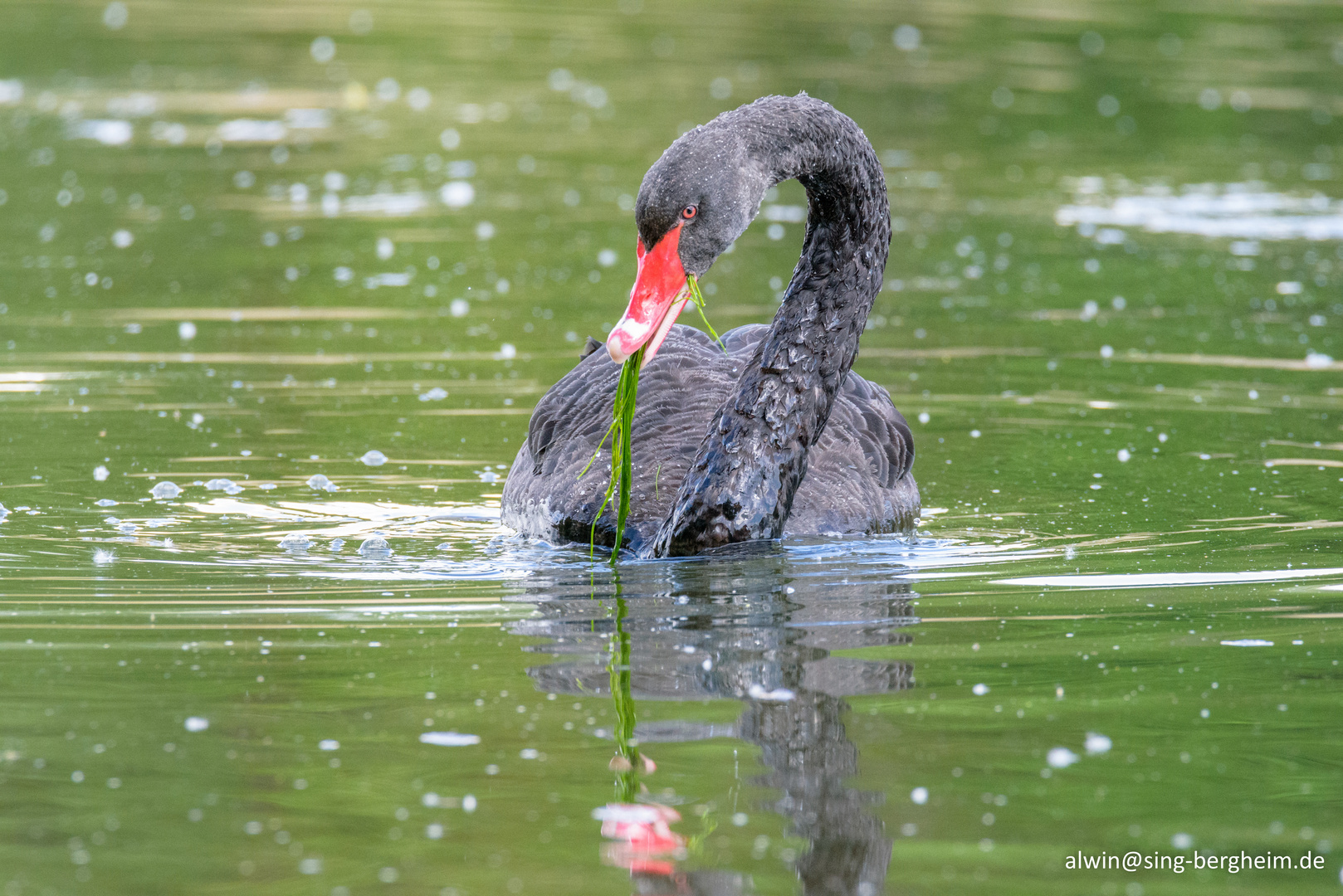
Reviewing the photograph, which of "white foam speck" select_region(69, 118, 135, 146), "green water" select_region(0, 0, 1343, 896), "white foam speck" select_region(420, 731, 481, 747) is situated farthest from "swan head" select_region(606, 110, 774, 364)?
"white foam speck" select_region(69, 118, 135, 146)

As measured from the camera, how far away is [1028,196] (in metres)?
17.2

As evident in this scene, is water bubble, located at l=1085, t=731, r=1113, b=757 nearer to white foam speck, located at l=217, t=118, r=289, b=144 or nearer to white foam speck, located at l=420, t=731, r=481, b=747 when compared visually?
white foam speck, located at l=420, t=731, r=481, b=747

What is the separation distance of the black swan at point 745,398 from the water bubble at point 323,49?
19.1 metres

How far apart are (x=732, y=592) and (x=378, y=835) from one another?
256 cm

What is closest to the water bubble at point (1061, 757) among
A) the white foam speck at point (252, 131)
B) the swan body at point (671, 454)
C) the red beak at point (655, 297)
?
the red beak at point (655, 297)

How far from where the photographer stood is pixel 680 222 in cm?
661

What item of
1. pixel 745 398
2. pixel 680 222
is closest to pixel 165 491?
pixel 745 398

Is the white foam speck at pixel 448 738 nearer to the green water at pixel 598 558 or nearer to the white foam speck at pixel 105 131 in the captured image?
the green water at pixel 598 558

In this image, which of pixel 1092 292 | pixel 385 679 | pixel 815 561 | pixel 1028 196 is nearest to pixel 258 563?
pixel 385 679

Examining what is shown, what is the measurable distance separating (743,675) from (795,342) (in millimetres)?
2263

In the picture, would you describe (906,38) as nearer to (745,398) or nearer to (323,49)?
(323,49)

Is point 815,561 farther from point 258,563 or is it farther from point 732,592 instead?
point 258,563

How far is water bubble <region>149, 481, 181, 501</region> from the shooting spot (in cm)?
832

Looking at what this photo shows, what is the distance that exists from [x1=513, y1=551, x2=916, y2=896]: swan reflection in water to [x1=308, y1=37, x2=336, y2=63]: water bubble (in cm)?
2074
